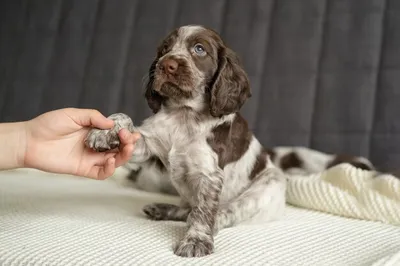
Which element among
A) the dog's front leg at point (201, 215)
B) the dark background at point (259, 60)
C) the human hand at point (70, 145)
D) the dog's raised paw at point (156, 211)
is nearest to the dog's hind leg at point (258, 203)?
the dog's front leg at point (201, 215)

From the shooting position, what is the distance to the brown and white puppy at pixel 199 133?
232 cm

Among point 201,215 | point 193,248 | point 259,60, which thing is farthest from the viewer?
point 259,60

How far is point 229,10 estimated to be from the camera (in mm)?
4004

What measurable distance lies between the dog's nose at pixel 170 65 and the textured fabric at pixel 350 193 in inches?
42.7

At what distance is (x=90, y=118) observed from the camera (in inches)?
88.8

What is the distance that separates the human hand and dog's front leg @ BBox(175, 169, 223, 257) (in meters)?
0.32

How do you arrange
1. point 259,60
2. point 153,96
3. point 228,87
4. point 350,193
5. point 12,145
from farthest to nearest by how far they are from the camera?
point 259,60 < point 350,193 < point 153,96 < point 228,87 < point 12,145

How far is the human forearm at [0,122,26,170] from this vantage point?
7.52 feet

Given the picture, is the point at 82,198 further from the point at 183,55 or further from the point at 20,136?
the point at 183,55

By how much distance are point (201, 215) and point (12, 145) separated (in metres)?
0.84

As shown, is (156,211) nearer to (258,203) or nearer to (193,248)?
(258,203)

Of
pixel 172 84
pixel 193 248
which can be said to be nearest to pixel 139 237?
pixel 193 248

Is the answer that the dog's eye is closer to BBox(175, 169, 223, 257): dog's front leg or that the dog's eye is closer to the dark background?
BBox(175, 169, 223, 257): dog's front leg

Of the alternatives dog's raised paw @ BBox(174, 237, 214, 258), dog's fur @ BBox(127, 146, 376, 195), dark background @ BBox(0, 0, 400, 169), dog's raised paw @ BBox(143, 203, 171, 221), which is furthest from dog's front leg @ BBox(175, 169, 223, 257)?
dark background @ BBox(0, 0, 400, 169)
